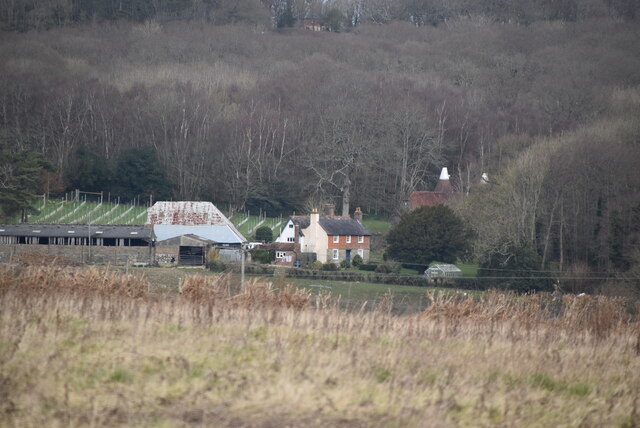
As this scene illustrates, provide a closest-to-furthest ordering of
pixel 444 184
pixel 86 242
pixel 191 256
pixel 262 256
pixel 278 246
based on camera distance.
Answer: pixel 191 256
pixel 262 256
pixel 86 242
pixel 278 246
pixel 444 184

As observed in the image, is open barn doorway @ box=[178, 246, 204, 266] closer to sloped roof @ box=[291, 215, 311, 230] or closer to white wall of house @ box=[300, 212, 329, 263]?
white wall of house @ box=[300, 212, 329, 263]

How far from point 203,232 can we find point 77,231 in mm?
8295

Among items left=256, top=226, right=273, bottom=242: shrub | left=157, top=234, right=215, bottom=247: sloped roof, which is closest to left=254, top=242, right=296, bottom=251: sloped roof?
left=256, top=226, right=273, bottom=242: shrub

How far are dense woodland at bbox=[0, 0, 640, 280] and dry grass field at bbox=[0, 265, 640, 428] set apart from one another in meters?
31.0

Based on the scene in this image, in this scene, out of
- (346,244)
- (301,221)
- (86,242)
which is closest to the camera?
(86,242)

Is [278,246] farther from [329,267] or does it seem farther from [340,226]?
[329,267]

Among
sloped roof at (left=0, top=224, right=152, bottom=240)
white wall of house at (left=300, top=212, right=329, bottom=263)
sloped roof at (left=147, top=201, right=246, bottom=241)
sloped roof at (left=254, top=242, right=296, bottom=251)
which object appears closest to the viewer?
sloped roof at (left=0, top=224, right=152, bottom=240)

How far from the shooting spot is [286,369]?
13172mm

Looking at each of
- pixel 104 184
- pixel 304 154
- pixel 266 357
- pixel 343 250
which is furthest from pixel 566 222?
pixel 266 357

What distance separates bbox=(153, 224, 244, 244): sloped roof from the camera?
56.9 meters

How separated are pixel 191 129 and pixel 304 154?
13.0 metres

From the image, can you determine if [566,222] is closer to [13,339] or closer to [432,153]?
[432,153]

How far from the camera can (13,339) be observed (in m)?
13.8

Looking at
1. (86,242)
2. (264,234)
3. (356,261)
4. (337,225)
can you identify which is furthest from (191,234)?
(356,261)
